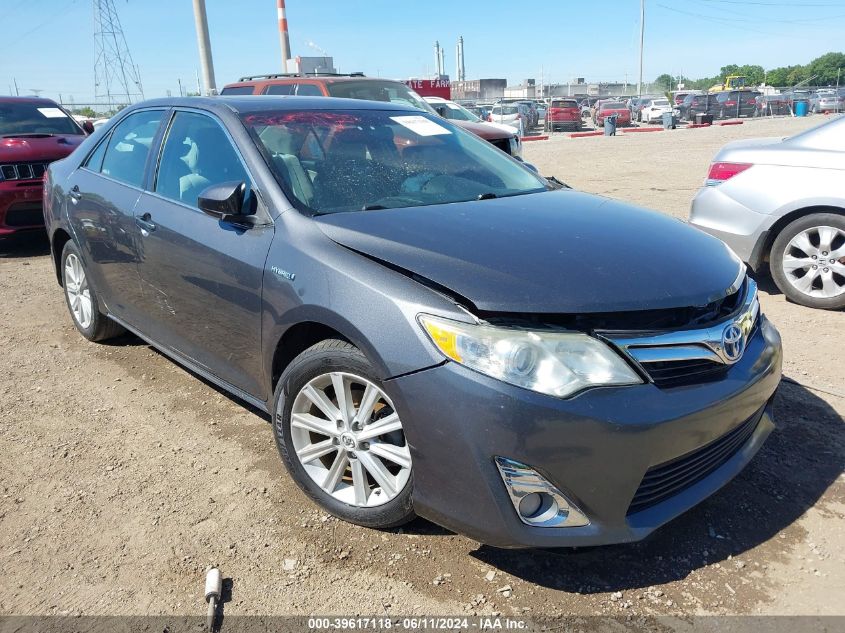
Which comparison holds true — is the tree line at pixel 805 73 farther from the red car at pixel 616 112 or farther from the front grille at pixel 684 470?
the front grille at pixel 684 470

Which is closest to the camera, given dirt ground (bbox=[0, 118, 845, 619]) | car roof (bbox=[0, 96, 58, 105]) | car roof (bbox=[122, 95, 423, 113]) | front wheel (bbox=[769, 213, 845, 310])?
dirt ground (bbox=[0, 118, 845, 619])

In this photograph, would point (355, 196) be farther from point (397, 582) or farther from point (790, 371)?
point (790, 371)

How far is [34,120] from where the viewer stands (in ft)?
27.7

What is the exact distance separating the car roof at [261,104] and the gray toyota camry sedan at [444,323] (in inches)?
1.0

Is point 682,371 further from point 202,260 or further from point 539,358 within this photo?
point 202,260

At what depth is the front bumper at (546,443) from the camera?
2025 mm

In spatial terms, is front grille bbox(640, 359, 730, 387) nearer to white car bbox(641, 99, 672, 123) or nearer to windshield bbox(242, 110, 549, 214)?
windshield bbox(242, 110, 549, 214)

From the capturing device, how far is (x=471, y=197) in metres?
3.20

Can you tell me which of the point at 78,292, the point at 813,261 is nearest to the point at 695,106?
the point at 813,261

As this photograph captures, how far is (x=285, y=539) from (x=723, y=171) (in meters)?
4.49

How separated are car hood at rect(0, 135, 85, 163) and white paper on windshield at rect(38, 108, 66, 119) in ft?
2.90

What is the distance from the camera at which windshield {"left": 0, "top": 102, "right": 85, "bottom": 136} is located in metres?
8.12

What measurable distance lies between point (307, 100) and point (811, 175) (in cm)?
371

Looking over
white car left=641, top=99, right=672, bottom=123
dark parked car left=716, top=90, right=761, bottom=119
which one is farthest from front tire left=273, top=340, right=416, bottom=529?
dark parked car left=716, top=90, right=761, bottom=119
